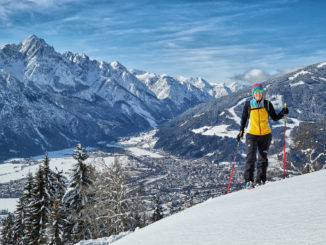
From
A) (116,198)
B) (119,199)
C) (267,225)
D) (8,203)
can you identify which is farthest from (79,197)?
(8,203)

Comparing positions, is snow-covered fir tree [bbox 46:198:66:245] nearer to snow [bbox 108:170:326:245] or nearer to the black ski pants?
the black ski pants

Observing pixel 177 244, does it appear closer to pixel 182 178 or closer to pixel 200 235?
pixel 200 235

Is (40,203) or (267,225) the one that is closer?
(267,225)

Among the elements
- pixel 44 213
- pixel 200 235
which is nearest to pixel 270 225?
pixel 200 235

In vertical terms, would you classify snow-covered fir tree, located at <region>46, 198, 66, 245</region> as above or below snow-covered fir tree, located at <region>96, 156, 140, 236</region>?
below

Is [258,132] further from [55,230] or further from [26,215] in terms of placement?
[26,215]

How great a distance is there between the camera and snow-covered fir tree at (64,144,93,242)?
A: 63.6ft

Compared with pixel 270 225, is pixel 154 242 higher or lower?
lower

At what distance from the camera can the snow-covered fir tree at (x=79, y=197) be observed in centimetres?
1938

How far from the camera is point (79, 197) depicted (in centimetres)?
2041

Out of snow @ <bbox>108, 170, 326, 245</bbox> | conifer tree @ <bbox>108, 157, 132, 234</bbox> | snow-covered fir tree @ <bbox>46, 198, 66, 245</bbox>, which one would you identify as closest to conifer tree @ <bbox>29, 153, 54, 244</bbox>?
snow-covered fir tree @ <bbox>46, 198, 66, 245</bbox>

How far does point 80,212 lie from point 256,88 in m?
17.1

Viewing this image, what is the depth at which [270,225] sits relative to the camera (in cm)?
259

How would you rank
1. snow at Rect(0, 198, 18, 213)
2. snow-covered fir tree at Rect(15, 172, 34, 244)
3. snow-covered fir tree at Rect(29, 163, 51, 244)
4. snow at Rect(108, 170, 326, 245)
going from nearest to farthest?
snow at Rect(108, 170, 326, 245) → snow-covered fir tree at Rect(29, 163, 51, 244) → snow-covered fir tree at Rect(15, 172, 34, 244) → snow at Rect(0, 198, 18, 213)
